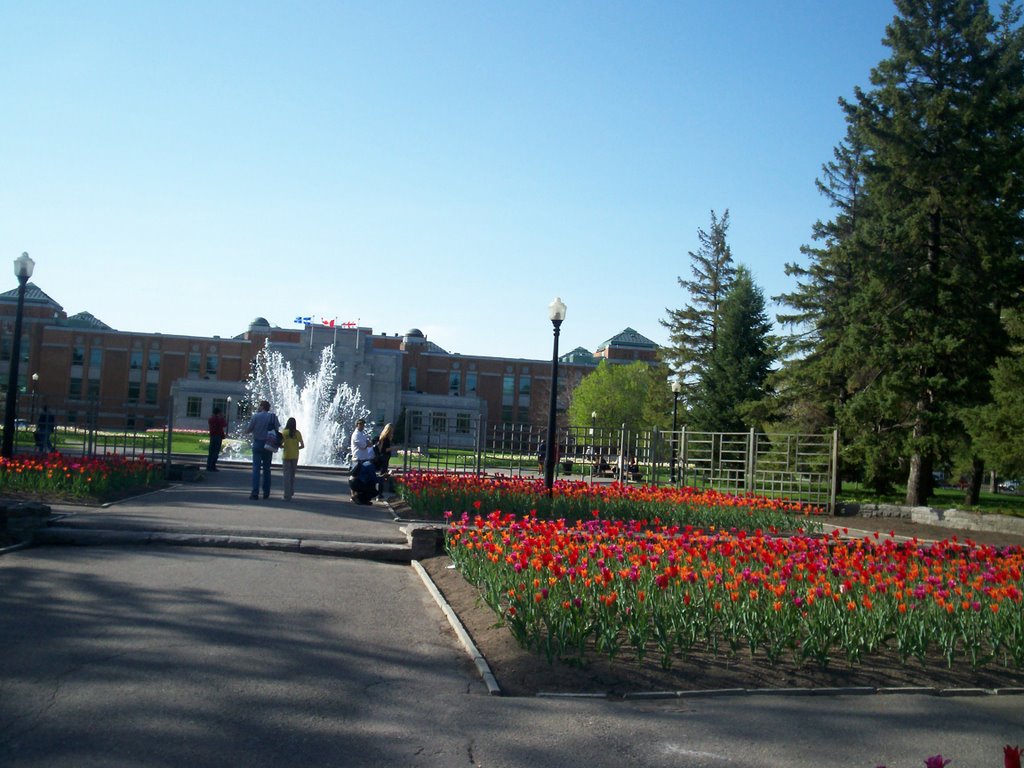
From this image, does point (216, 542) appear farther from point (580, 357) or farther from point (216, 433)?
point (580, 357)

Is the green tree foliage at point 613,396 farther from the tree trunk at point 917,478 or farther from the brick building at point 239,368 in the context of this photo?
the tree trunk at point 917,478

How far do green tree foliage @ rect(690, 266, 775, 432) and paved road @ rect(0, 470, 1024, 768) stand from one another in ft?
117

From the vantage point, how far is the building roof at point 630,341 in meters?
103

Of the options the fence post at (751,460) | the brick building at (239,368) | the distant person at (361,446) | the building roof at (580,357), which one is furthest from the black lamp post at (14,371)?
the building roof at (580,357)

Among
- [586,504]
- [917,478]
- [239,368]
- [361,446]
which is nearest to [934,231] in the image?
[917,478]

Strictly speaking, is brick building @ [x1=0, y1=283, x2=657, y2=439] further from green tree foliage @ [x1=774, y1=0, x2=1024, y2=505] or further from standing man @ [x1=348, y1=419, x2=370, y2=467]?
standing man @ [x1=348, y1=419, x2=370, y2=467]

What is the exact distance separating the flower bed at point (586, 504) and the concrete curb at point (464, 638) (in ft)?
13.7

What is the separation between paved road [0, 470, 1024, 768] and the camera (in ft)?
15.4

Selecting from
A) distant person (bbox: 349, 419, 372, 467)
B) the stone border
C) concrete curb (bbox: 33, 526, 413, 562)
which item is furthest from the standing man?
the stone border

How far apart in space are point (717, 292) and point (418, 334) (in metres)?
50.2

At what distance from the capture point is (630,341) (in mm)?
103625

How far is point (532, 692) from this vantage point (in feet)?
19.2

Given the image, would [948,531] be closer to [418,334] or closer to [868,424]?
[868,424]

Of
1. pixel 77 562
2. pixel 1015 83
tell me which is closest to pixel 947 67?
pixel 1015 83
